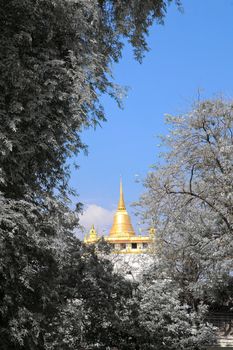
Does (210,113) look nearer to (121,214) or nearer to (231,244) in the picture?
(231,244)

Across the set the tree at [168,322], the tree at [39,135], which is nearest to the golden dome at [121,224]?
the tree at [168,322]

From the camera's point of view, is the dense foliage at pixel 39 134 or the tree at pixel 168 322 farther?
the tree at pixel 168 322

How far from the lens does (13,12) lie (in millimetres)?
7672

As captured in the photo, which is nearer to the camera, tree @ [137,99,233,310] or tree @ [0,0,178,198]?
tree @ [0,0,178,198]

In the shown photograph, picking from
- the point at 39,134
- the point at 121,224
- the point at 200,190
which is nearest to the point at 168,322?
the point at 200,190

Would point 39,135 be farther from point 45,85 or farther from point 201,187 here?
point 201,187

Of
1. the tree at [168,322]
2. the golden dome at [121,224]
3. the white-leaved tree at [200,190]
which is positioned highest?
the golden dome at [121,224]

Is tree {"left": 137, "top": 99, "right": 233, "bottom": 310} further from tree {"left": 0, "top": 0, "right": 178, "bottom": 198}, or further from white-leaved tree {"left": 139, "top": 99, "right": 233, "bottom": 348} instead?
tree {"left": 0, "top": 0, "right": 178, "bottom": 198}

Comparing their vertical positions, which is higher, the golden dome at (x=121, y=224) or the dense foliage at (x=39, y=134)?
the golden dome at (x=121, y=224)

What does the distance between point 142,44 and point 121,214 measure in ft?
172

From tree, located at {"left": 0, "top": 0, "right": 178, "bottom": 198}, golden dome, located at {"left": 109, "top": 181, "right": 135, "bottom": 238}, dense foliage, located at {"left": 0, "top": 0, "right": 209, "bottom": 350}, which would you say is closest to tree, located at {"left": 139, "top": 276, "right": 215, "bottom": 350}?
dense foliage, located at {"left": 0, "top": 0, "right": 209, "bottom": 350}

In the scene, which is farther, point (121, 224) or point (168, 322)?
point (121, 224)

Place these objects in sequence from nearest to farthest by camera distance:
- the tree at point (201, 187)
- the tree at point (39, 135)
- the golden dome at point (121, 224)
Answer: the tree at point (39, 135) → the tree at point (201, 187) → the golden dome at point (121, 224)

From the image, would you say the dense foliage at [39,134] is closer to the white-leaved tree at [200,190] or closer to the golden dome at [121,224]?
the white-leaved tree at [200,190]
